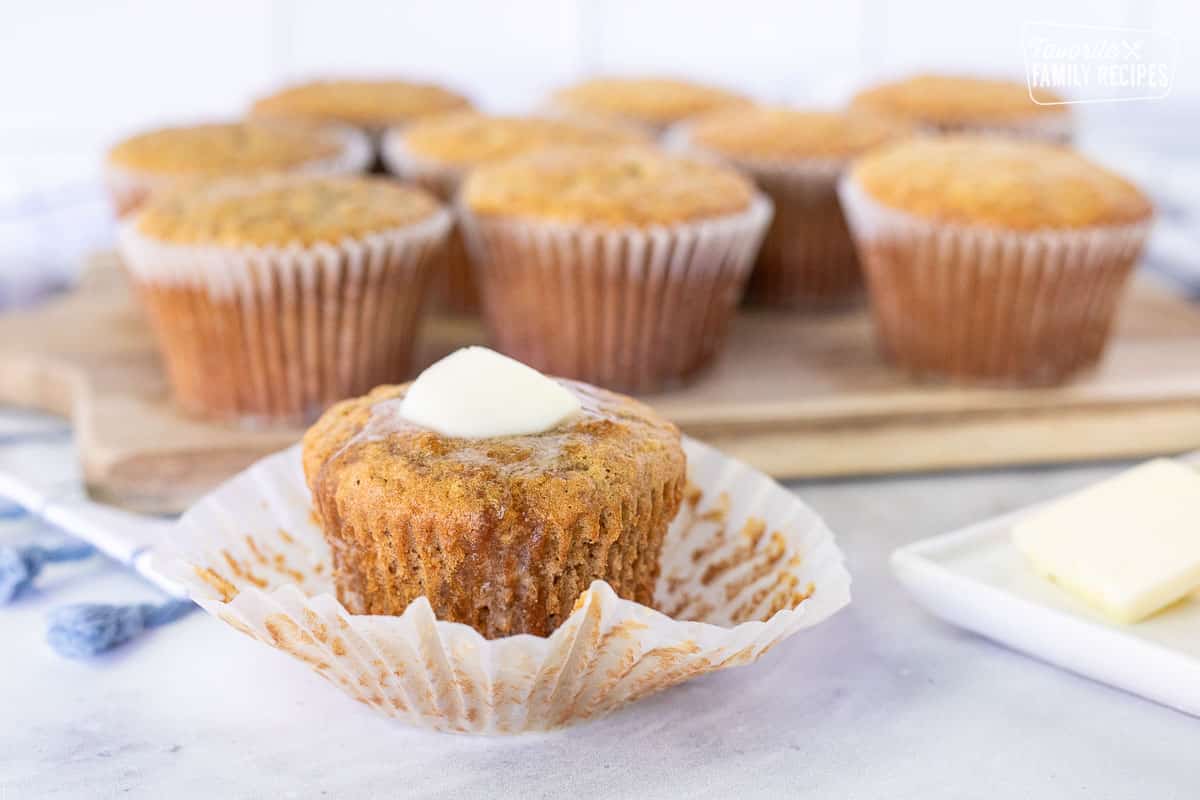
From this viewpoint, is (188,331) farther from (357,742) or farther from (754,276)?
(754,276)

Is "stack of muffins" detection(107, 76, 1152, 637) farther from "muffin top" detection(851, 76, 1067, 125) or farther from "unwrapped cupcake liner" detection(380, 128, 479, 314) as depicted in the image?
"muffin top" detection(851, 76, 1067, 125)

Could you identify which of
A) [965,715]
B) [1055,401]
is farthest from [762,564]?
[1055,401]

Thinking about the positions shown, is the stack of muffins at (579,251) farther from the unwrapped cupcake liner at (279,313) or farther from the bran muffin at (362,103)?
the bran muffin at (362,103)

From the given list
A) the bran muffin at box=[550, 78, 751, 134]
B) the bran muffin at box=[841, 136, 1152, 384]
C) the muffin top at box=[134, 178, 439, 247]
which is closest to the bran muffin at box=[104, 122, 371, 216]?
the muffin top at box=[134, 178, 439, 247]

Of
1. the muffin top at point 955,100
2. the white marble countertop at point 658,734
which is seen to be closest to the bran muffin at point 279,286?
the white marble countertop at point 658,734

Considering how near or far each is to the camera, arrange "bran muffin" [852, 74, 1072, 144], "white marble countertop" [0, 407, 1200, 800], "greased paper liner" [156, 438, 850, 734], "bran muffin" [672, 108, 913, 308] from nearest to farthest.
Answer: "greased paper liner" [156, 438, 850, 734] → "white marble countertop" [0, 407, 1200, 800] → "bran muffin" [672, 108, 913, 308] → "bran muffin" [852, 74, 1072, 144]
